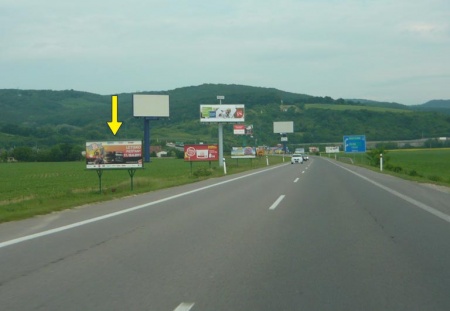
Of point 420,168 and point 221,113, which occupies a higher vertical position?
point 221,113

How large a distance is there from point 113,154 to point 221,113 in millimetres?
50320

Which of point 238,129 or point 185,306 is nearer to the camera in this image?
point 185,306

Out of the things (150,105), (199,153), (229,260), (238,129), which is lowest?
(229,260)

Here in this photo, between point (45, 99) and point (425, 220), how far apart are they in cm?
17328

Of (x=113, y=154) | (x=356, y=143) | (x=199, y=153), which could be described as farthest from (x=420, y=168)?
(x=113, y=154)

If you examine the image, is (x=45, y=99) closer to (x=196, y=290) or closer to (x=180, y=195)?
(x=180, y=195)

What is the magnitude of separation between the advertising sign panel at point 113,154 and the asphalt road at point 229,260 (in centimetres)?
951

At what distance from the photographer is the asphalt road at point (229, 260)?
20.3ft

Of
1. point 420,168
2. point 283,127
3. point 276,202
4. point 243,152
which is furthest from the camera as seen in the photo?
point 283,127

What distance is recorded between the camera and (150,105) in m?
88.7

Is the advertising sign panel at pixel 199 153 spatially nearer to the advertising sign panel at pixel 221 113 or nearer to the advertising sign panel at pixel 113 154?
the advertising sign panel at pixel 113 154

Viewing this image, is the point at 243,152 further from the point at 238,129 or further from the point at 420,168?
the point at 238,129

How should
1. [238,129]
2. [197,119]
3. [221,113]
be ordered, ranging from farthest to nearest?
[197,119], [238,129], [221,113]

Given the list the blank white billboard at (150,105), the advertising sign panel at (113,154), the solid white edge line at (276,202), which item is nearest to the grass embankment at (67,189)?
the advertising sign panel at (113,154)
